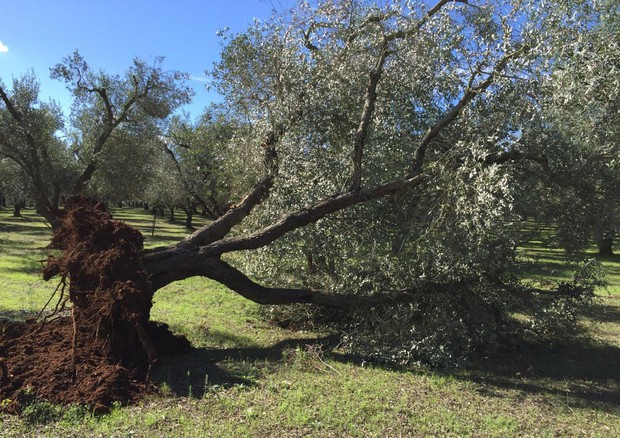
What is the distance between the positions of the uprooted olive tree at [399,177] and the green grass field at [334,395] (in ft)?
2.20

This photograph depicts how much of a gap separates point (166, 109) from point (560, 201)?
52.9 ft

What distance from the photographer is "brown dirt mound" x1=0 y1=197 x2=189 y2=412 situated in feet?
17.7

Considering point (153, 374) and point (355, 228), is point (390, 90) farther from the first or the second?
point (153, 374)

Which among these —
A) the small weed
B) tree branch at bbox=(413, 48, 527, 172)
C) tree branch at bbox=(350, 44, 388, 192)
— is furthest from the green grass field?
tree branch at bbox=(350, 44, 388, 192)

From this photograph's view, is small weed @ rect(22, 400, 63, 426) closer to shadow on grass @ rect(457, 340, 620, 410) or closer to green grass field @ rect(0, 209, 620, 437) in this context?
green grass field @ rect(0, 209, 620, 437)

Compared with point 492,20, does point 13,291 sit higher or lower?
lower

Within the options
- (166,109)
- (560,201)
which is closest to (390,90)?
(560,201)

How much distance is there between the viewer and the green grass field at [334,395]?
480cm

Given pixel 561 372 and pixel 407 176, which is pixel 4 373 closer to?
pixel 407 176

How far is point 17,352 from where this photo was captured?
611 cm

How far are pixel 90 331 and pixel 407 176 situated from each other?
5.50m

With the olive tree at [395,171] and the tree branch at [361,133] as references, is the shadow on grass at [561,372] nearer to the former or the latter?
the olive tree at [395,171]

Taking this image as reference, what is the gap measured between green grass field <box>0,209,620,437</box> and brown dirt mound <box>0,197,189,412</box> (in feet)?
1.14

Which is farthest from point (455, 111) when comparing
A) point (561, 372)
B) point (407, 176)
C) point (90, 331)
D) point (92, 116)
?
point (92, 116)
